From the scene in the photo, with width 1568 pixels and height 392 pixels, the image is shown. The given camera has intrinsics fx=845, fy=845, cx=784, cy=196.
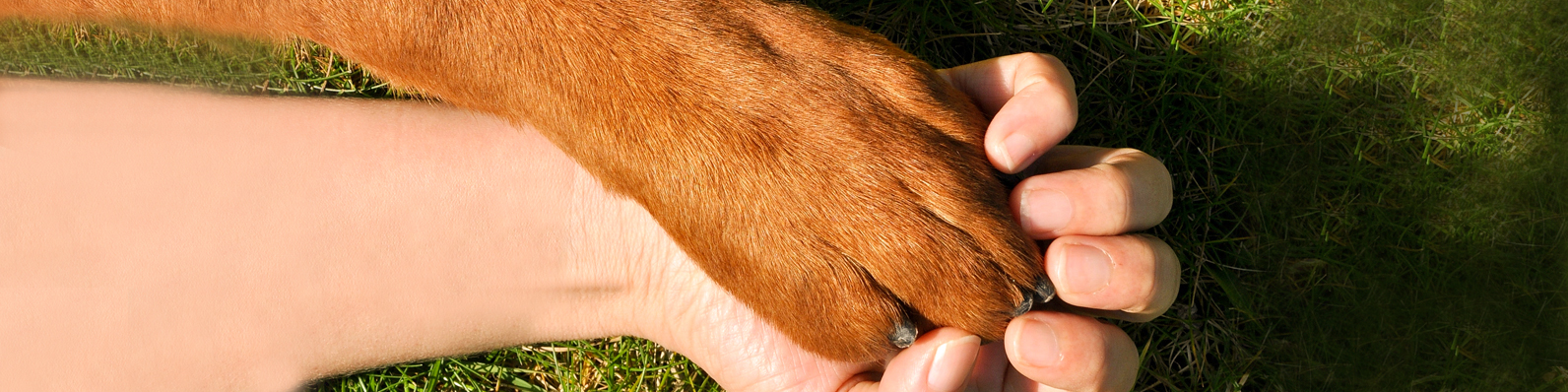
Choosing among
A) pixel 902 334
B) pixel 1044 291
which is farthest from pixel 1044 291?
pixel 902 334

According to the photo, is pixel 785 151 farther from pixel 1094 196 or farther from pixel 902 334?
pixel 1094 196

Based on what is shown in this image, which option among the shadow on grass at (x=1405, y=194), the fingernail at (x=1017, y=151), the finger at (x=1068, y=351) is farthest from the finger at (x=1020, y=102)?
the shadow on grass at (x=1405, y=194)

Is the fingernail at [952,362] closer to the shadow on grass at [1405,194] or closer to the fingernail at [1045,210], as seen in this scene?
the fingernail at [1045,210]

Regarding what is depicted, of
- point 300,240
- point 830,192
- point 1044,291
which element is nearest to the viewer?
point 830,192

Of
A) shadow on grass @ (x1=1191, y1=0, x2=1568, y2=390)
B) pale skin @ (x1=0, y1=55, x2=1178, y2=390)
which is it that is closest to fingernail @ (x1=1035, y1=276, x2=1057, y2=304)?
pale skin @ (x1=0, y1=55, x2=1178, y2=390)

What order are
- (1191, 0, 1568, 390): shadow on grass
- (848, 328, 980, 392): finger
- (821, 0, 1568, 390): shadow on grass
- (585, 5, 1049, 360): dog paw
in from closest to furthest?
(585, 5, 1049, 360): dog paw
(848, 328, 980, 392): finger
(1191, 0, 1568, 390): shadow on grass
(821, 0, 1568, 390): shadow on grass

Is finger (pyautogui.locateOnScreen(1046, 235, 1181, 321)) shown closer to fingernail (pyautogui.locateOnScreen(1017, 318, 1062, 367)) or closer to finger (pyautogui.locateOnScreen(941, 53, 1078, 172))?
fingernail (pyautogui.locateOnScreen(1017, 318, 1062, 367))

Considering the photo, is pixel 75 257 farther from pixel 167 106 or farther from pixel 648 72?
pixel 648 72
